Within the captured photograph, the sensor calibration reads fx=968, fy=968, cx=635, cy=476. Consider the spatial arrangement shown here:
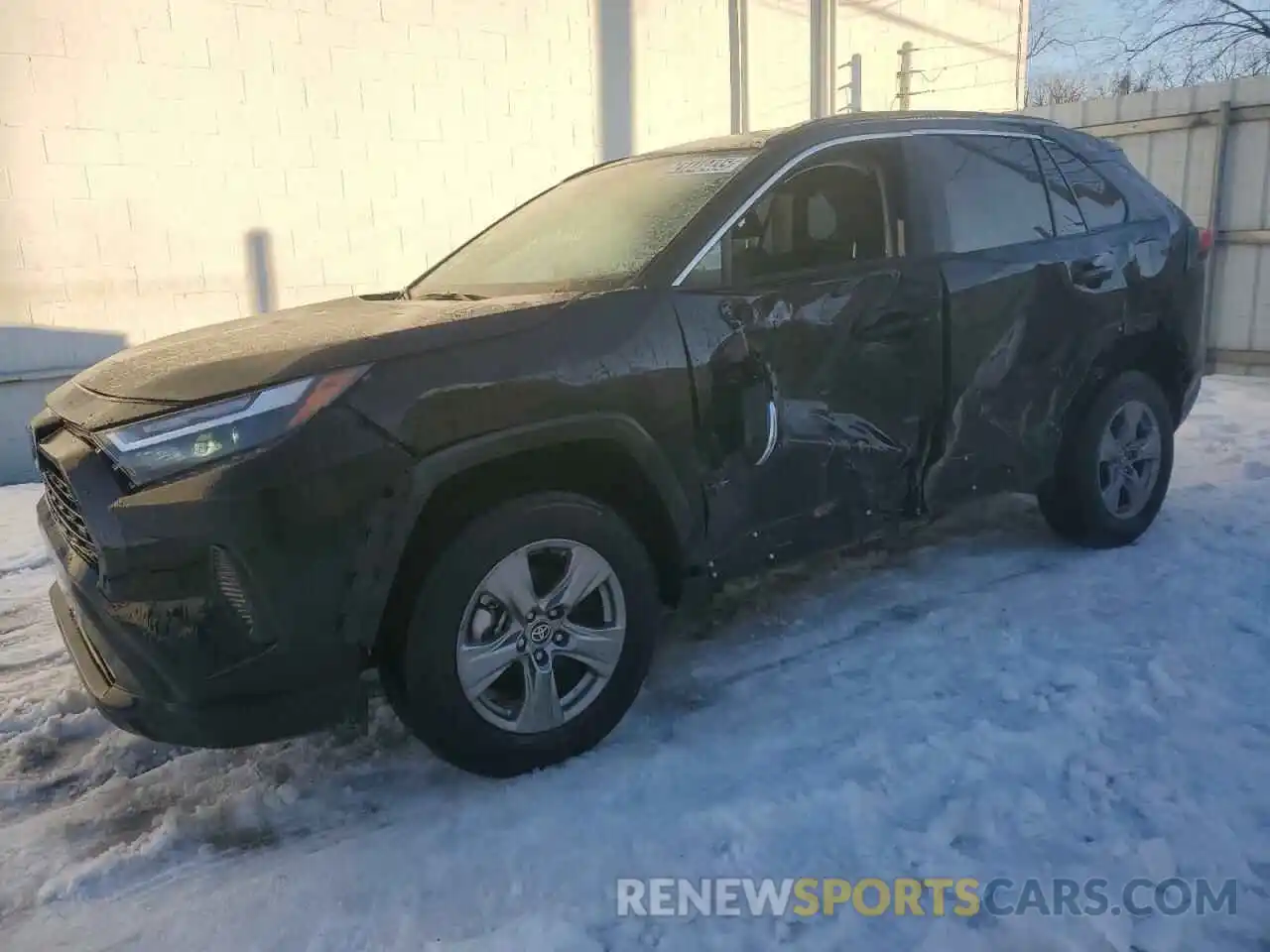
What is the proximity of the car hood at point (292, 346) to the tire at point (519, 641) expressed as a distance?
491 mm

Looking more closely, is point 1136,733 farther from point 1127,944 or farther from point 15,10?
point 15,10

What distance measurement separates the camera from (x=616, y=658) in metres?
2.78

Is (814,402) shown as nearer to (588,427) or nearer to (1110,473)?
(588,427)

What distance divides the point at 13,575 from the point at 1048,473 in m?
4.68

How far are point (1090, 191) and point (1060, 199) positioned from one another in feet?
0.75

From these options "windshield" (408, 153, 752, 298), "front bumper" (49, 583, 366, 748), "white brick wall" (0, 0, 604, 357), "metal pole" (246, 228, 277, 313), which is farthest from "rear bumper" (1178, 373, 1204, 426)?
"metal pole" (246, 228, 277, 313)

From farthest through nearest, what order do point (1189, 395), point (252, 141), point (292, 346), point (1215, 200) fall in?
point (1215, 200), point (252, 141), point (1189, 395), point (292, 346)

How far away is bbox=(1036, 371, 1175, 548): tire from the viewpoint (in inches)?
159

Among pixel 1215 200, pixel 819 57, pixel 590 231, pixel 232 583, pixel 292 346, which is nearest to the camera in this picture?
pixel 232 583

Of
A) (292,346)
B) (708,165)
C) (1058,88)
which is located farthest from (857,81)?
(1058,88)

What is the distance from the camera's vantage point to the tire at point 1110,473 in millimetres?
4047

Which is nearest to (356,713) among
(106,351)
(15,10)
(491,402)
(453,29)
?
(491,402)

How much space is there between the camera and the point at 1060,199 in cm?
401

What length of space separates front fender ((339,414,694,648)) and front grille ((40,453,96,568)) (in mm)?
598
